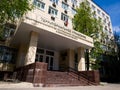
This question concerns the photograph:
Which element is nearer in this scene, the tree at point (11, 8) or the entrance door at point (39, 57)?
the tree at point (11, 8)

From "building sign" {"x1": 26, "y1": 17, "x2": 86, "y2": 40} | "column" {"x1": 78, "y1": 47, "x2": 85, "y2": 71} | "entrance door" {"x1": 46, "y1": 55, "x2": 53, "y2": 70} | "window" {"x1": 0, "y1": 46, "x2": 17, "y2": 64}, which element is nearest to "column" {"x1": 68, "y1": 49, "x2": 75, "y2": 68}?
"column" {"x1": 78, "y1": 47, "x2": 85, "y2": 71}

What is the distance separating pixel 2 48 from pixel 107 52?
86.5 feet

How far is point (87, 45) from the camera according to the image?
18125 millimetres

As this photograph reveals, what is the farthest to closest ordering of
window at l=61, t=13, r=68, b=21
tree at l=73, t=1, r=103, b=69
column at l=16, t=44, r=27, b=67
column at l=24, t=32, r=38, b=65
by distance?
window at l=61, t=13, r=68, b=21, tree at l=73, t=1, r=103, b=69, column at l=16, t=44, r=27, b=67, column at l=24, t=32, r=38, b=65

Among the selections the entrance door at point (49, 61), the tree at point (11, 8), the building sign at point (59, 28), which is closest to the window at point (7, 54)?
the tree at point (11, 8)

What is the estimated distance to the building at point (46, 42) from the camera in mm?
13414

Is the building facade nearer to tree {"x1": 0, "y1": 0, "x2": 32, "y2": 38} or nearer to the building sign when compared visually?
the building sign

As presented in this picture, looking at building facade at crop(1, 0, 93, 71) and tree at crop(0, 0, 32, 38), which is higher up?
tree at crop(0, 0, 32, 38)

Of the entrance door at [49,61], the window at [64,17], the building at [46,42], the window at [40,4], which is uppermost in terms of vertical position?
the window at [40,4]

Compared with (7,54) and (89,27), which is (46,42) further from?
(89,27)

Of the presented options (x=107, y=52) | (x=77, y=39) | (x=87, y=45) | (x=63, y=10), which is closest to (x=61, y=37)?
(x=77, y=39)

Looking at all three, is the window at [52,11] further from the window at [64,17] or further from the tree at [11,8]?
the tree at [11,8]

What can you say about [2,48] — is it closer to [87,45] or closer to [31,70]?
[31,70]

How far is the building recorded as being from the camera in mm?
13414
